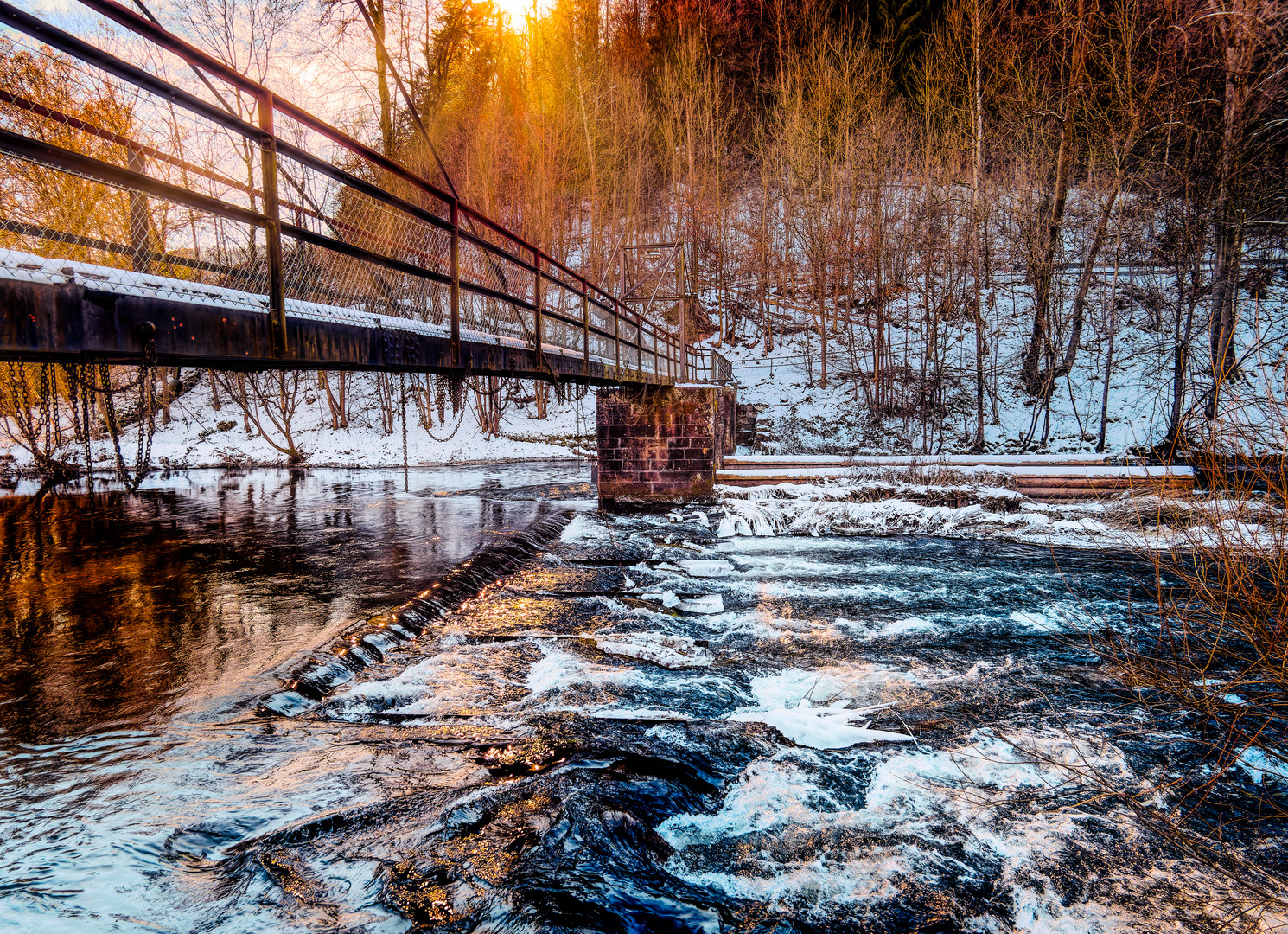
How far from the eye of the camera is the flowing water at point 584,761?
10.2ft

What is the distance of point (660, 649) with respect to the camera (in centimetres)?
632

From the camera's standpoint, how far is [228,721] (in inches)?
185

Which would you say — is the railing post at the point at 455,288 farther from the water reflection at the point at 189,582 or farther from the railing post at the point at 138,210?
the water reflection at the point at 189,582

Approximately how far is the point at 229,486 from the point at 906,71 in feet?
120

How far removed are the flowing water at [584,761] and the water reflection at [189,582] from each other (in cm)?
6

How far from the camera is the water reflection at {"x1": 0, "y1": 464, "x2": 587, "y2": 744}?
5262 mm

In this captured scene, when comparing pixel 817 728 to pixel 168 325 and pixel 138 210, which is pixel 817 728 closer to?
pixel 168 325

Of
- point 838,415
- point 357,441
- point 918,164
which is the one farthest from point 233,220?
point 918,164

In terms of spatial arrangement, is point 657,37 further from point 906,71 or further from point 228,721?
point 228,721

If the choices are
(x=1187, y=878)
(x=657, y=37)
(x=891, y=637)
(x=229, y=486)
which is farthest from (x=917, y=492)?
(x=657, y=37)

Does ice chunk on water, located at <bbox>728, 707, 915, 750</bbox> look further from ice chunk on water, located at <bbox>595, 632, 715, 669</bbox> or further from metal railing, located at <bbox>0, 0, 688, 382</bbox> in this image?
metal railing, located at <bbox>0, 0, 688, 382</bbox>

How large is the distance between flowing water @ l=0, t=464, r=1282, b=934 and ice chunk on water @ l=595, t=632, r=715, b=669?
3 cm

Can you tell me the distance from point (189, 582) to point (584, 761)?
7.00 meters

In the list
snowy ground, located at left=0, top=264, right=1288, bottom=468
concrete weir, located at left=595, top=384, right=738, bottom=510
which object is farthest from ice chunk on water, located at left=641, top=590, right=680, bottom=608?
snowy ground, located at left=0, top=264, right=1288, bottom=468
